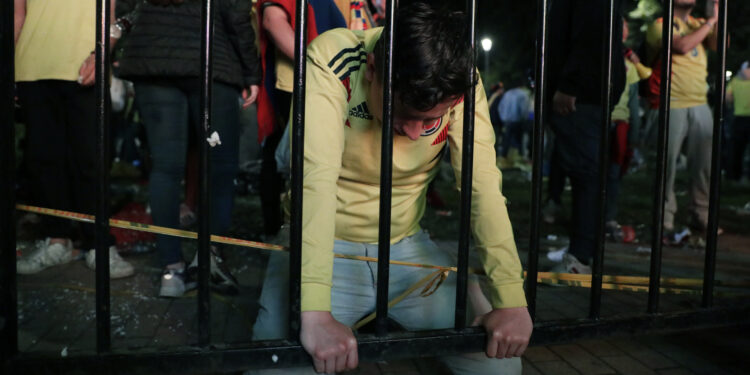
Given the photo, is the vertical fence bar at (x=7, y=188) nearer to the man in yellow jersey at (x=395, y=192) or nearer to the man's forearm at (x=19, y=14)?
the man in yellow jersey at (x=395, y=192)

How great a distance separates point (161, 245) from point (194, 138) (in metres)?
0.97

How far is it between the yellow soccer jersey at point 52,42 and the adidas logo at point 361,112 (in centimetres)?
221

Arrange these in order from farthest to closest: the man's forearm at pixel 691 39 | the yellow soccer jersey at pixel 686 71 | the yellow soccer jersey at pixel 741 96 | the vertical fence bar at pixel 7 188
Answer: the yellow soccer jersey at pixel 741 96, the yellow soccer jersey at pixel 686 71, the man's forearm at pixel 691 39, the vertical fence bar at pixel 7 188

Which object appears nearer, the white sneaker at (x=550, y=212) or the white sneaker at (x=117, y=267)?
the white sneaker at (x=117, y=267)

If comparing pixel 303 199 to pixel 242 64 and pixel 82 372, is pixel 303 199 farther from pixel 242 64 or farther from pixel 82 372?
pixel 242 64

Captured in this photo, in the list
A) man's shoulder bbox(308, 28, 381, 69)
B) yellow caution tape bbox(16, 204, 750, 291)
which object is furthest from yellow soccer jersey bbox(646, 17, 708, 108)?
man's shoulder bbox(308, 28, 381, 69)

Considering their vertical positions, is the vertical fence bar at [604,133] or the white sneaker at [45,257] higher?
the vertical fence bar at [604,133]

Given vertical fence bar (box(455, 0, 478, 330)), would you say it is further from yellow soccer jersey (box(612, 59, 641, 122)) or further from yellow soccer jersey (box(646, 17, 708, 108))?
yellow soccer jersey (box(612, 59, 641, 122))

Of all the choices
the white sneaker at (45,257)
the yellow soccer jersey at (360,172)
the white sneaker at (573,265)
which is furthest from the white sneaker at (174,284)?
the white sneaker at (573,265)

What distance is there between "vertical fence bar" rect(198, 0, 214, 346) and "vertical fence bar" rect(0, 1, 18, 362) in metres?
0.45

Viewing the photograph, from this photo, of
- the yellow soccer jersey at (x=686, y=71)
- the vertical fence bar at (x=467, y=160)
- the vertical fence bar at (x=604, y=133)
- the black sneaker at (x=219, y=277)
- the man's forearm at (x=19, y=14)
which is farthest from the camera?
the yellow soccer jersey at (x=686, y=71)

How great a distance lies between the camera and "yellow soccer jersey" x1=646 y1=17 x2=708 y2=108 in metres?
5.12

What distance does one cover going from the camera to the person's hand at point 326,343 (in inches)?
60.5

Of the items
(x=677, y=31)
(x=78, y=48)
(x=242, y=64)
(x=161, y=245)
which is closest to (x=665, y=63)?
(x=242, y=64)
